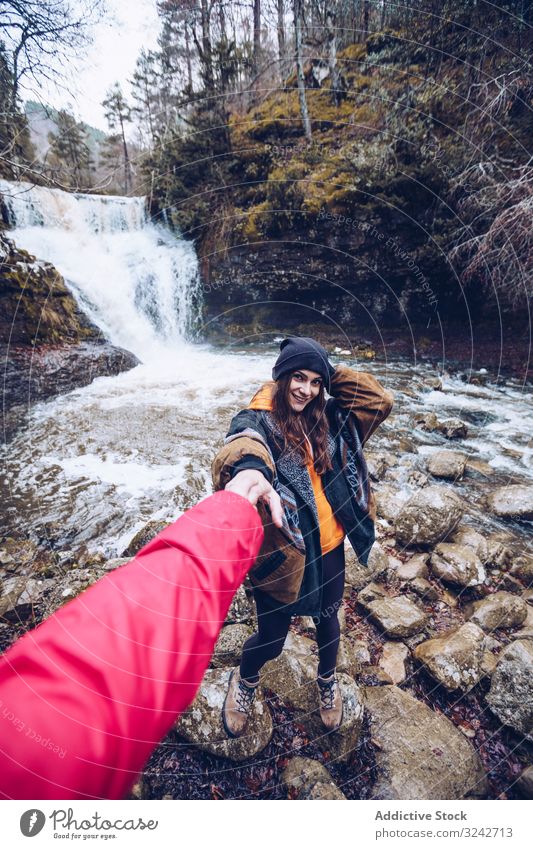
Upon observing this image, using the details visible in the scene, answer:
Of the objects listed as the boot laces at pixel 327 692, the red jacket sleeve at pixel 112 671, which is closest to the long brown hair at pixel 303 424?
the red jacket sleeve at pixel 112 671

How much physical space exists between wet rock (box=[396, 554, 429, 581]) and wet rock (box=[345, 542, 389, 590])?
0.16 metres

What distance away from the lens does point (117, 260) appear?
37.7ft

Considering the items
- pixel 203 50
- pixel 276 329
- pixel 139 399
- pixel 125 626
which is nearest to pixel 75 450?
pixel 139 399

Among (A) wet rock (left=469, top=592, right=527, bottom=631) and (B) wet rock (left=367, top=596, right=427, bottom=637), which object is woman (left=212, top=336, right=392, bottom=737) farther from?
(A) wet rock (left=469, top=592, right=527, bottom=631)

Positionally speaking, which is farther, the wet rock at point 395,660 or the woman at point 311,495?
the wet rock at point 395,660

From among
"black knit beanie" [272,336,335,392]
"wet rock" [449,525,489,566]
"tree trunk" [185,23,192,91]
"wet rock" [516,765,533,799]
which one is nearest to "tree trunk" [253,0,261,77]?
"tree trunk" [185,23,192,91]

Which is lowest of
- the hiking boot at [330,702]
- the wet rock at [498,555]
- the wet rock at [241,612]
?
the wet rock at [498,555]

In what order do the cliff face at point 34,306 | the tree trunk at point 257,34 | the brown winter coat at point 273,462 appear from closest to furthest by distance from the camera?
the brown winter coat at point 273,462
the tree trunk at point 257,34
the cliff face at point 34,306

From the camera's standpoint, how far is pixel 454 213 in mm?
7574

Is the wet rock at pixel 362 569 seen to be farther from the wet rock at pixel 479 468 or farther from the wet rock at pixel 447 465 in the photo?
the wet rock at pixel 479 468

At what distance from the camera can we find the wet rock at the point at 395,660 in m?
2.23

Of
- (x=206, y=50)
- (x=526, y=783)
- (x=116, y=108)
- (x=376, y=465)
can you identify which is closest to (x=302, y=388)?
(x=526, y=783)

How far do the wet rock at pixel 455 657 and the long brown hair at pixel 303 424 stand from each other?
1.64 meters

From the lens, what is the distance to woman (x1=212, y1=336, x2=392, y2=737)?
1689 millimetres
